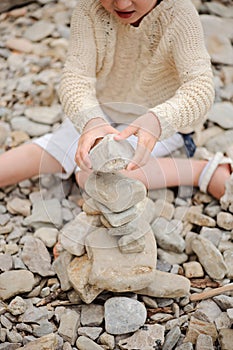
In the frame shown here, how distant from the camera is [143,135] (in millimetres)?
1177

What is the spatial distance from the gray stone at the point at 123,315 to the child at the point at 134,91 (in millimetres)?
269

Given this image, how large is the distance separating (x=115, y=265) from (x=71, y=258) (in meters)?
0.13

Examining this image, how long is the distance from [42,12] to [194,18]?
982 mm

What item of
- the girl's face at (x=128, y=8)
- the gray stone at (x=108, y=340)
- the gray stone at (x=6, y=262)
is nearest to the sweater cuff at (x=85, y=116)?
the girl's face at (x=128, y=8)

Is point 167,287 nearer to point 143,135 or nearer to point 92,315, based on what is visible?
point 92,315

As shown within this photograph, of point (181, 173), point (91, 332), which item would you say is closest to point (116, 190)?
point (91, 332)

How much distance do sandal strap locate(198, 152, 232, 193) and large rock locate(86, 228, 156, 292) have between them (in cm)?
32

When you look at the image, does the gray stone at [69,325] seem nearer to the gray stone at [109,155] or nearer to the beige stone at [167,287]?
the beige stone at [167,287]

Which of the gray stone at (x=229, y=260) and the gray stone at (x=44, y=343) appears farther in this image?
the gray stone at (x=229, y=260)

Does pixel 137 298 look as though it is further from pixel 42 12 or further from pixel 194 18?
pixel 42 12

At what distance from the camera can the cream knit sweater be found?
128 centimetres

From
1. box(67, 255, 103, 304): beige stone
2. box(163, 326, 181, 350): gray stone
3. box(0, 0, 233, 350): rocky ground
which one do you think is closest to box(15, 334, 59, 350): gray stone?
box(0, 0, 233, 350): rocky ground

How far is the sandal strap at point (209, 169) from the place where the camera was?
1.49 m

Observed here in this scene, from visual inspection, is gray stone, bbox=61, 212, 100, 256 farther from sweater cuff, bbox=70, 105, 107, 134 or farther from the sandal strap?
the sandal strap
